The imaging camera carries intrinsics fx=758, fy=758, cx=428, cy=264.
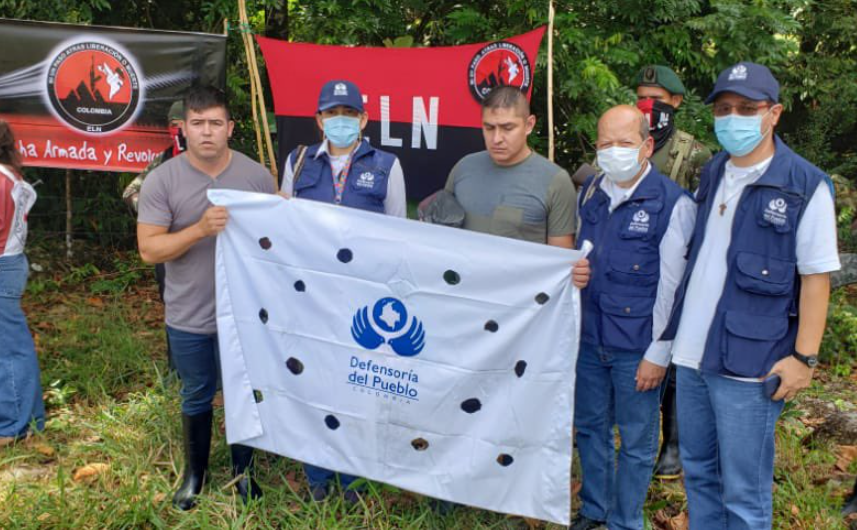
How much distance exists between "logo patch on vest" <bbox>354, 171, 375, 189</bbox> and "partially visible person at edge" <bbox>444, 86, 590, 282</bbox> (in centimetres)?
47

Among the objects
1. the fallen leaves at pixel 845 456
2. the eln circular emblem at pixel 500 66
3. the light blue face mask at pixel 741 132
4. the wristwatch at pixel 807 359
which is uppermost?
the eln circular emblem at pixel 500 66

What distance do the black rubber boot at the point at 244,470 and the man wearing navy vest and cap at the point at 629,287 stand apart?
1607 millimetres

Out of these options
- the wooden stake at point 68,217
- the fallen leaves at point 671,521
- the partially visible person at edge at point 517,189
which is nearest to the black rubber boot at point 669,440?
the fallen leaves at point 671,521

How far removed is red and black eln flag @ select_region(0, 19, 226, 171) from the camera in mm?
5441

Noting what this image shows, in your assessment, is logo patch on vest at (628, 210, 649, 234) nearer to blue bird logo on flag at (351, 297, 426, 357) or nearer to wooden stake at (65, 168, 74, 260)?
blue bird logo on flag at (351, 297, 426, 357)

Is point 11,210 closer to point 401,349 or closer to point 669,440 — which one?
point 401,349

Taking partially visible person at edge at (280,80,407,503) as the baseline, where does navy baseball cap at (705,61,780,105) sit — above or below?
above

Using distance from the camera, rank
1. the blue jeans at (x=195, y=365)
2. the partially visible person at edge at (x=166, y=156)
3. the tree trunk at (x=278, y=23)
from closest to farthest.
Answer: the blue jeans at (x=195, y=365)
the partially visible person at edge at (x=166, y=156)
the tree trunk at (x=278, y=23)

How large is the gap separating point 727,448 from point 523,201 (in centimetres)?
125

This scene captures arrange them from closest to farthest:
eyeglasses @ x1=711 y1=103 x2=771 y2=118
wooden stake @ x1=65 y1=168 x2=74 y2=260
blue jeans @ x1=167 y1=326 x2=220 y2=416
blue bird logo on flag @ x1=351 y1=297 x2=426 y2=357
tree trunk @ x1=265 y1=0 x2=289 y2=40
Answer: eyeglasses @ x1=711 y1=103 x2=771 y2=118, blue bird logo on flag @ x1=351 y1=297 x2=426 y2=357, blue jeans @ x1=167 y1=326 x2=220 y2=416, tree trunk @ x1=265 y1=0 x2=289 y2=40, wooden stake @ x1=65 y1=168 x2=74 y2=260

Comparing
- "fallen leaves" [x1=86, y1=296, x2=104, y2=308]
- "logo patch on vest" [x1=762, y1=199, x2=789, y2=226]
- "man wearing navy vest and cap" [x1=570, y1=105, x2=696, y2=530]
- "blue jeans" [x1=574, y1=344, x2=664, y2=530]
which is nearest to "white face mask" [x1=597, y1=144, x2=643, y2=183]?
"man wearing navy vest and cap" [x1=570, y1=105, x2=696, y2=530]

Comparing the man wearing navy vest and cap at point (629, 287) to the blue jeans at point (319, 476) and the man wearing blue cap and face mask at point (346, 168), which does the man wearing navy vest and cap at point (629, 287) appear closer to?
the man wearing blue cap and face mask at point (346, 168)

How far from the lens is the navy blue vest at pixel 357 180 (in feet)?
11.3

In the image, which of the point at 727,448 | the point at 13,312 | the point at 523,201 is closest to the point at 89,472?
the point at 13,312
